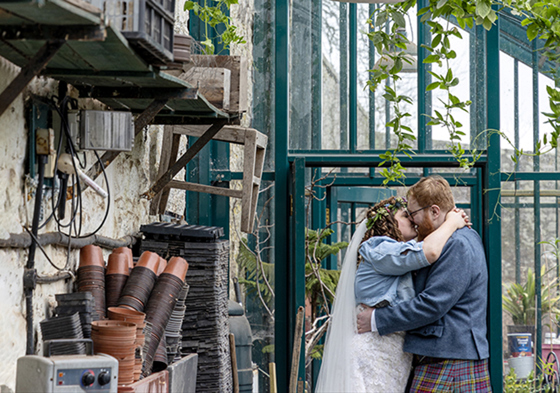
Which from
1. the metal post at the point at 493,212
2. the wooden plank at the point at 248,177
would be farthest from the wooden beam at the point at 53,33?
the metal post at the point at 493,212

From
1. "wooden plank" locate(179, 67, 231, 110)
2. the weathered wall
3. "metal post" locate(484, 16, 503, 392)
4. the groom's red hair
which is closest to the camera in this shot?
the weathered wall

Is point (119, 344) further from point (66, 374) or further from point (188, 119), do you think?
point (188, 119)

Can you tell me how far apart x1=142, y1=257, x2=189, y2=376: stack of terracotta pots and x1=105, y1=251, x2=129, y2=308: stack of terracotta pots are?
13cm

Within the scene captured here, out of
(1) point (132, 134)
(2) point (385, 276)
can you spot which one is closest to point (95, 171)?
(1) point (132, 134)

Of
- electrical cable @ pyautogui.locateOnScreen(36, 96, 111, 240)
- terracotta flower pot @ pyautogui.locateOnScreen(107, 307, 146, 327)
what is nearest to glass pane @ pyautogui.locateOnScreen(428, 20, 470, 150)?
electrical cable @ pyautogui.locateOnScreen(36, 96, 111, 240)

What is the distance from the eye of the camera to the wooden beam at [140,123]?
2.70 m

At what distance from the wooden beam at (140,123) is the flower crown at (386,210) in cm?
144

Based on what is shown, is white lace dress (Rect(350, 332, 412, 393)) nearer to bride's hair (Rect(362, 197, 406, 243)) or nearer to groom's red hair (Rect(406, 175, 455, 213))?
bride's hair (Rect(362, 197, 406, 243))

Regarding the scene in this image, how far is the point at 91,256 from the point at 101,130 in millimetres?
561

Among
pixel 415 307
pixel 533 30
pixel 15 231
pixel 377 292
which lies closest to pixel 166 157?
pixel 377 292

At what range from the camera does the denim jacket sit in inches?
130

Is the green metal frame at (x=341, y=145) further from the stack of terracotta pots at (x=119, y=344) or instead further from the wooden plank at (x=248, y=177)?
the stack of terracotta pots at (x=119, y=344)

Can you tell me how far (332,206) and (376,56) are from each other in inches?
75.3

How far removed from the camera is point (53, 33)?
1721 millimetres
